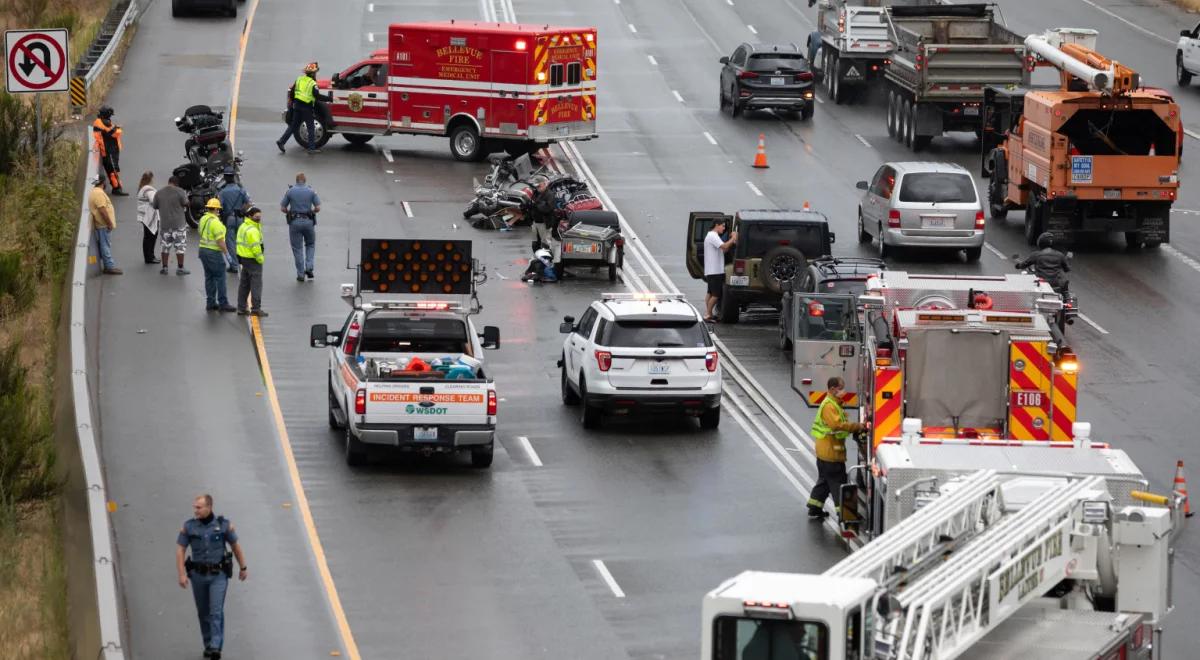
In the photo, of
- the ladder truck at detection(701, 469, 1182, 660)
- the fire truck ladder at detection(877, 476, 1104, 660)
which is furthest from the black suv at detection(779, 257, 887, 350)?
the fire truck ladder at detection(877, 476, 1104, 660)

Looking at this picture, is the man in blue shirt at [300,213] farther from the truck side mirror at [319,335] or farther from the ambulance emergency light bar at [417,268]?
the truck side mirror at [319,335]

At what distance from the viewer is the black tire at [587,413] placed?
88.3ft

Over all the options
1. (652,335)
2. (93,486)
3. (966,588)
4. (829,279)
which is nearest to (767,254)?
(829,279)

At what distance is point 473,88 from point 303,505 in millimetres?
22896

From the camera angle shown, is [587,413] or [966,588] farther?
[587,413]

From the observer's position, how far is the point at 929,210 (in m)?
36.9

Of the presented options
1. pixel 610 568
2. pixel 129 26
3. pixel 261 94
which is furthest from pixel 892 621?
pixel 129 26

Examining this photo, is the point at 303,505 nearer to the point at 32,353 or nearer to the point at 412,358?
the point at 412,358

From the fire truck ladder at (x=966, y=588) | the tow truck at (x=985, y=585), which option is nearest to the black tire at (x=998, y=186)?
the tow truck at (x=985, y=585)

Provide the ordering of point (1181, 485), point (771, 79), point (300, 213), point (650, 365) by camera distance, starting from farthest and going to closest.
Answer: point (771, 79) < point (300, 213) < point (650, 365) < point (1181, 485)

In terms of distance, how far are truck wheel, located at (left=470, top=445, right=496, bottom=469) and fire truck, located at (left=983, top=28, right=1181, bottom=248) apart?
52.0ft

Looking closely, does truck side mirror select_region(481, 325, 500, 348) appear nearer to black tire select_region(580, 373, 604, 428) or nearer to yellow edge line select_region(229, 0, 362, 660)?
black tire select_region(580, 373, 604, 428)

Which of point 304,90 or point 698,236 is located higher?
point 304,90

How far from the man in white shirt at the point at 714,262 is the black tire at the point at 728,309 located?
131 millimetres
